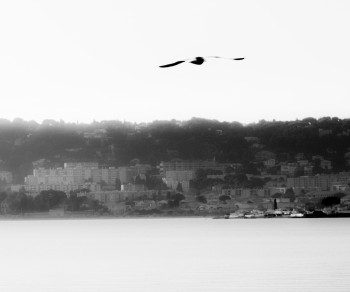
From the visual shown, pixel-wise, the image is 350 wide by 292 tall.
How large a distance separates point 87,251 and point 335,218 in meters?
117

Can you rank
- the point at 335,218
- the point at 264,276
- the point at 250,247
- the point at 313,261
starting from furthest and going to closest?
the point at 335,218
the point at 250,247
the point at 313,261
the point at 264,276

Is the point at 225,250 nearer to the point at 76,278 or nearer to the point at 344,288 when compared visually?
the point at 76,278

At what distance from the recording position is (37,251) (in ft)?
286

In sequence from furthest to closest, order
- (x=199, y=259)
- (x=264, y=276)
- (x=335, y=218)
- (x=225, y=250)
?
(x=335, y=218) < (x=225, y=250) < (x=199, y=259) < (x=264, y=276)

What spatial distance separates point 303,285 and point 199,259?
23.5 metres

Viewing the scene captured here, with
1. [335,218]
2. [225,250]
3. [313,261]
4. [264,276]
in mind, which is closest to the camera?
[264,276]

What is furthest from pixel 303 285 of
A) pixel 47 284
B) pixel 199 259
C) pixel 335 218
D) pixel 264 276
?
pixel 335 218

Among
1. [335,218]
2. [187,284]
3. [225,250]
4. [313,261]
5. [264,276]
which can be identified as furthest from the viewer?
[335,218]

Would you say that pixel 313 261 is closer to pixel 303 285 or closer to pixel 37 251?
pixel 303 285

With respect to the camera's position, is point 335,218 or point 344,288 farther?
point 335,218

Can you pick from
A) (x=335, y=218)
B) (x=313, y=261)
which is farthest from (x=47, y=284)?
(x=335, y=218)

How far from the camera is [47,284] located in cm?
5150

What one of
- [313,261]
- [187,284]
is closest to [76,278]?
[187,284]

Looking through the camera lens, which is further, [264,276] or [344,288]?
[264,276]
